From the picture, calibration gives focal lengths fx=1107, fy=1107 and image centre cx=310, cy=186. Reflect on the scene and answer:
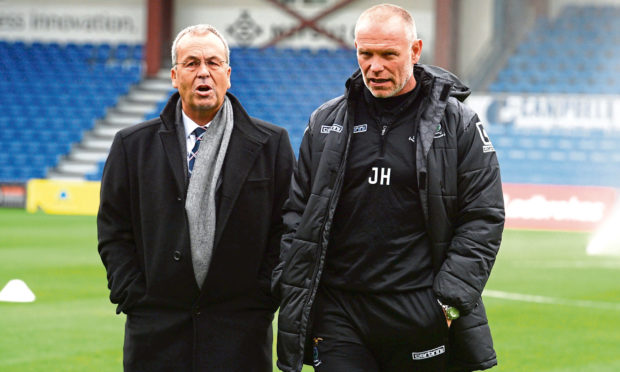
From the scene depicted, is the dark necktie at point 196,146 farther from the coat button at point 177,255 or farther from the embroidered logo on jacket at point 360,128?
the embroidered logo on jacket at point 360,128

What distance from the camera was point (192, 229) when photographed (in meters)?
4.30

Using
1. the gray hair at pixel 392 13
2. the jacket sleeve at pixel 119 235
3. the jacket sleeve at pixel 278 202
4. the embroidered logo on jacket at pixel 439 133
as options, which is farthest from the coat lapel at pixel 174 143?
the embroidered logo on jacket at pixel 439 133

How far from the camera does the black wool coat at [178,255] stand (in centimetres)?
432

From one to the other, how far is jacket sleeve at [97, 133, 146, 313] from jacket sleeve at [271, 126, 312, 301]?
A: 56 cm

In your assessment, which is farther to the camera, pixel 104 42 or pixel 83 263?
pixel 104 42

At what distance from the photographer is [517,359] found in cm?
815

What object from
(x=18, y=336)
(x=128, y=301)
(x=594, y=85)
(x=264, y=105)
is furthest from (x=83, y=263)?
(x=594, y=85)

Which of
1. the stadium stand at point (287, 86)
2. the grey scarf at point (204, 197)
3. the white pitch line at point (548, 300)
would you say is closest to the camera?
the grey scarf at point (204, 197)

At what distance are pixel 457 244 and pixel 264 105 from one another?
1040 inches

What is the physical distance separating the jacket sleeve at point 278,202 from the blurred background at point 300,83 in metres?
14.7

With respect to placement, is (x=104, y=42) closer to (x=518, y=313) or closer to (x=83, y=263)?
(x=83, y=263)

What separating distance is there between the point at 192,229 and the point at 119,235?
1.03ft

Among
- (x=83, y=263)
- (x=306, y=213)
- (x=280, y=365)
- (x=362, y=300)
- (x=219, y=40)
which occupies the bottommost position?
(x=83, y=263)

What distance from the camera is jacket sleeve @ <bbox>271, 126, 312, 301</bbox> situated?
13.7ft
